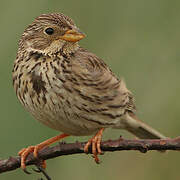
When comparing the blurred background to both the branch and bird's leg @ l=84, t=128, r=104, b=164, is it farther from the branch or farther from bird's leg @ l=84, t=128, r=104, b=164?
the branch

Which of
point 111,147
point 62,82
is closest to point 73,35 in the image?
point 62,82

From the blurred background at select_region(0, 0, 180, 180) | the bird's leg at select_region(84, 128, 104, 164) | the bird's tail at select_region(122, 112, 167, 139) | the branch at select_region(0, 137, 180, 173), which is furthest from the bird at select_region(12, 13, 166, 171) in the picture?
the branch at select_region(0, 137, 180, 173)

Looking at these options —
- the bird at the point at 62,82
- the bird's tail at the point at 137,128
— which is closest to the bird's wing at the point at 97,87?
the bird at the point at 62,82

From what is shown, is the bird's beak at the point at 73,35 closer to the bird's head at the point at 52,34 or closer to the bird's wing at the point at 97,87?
the bird's head at the point at 52,34

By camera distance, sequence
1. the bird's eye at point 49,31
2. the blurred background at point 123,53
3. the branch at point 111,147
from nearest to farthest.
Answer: the branch at point 111,147
the bird's eye at point 49,31
the blurred background at point 123,53

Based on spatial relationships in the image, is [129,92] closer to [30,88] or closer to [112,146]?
[30,88]

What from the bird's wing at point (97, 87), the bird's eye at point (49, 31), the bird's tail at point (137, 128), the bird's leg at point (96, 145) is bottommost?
the bird's leg at point (96, 145)

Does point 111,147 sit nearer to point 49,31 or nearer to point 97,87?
point 97,87
